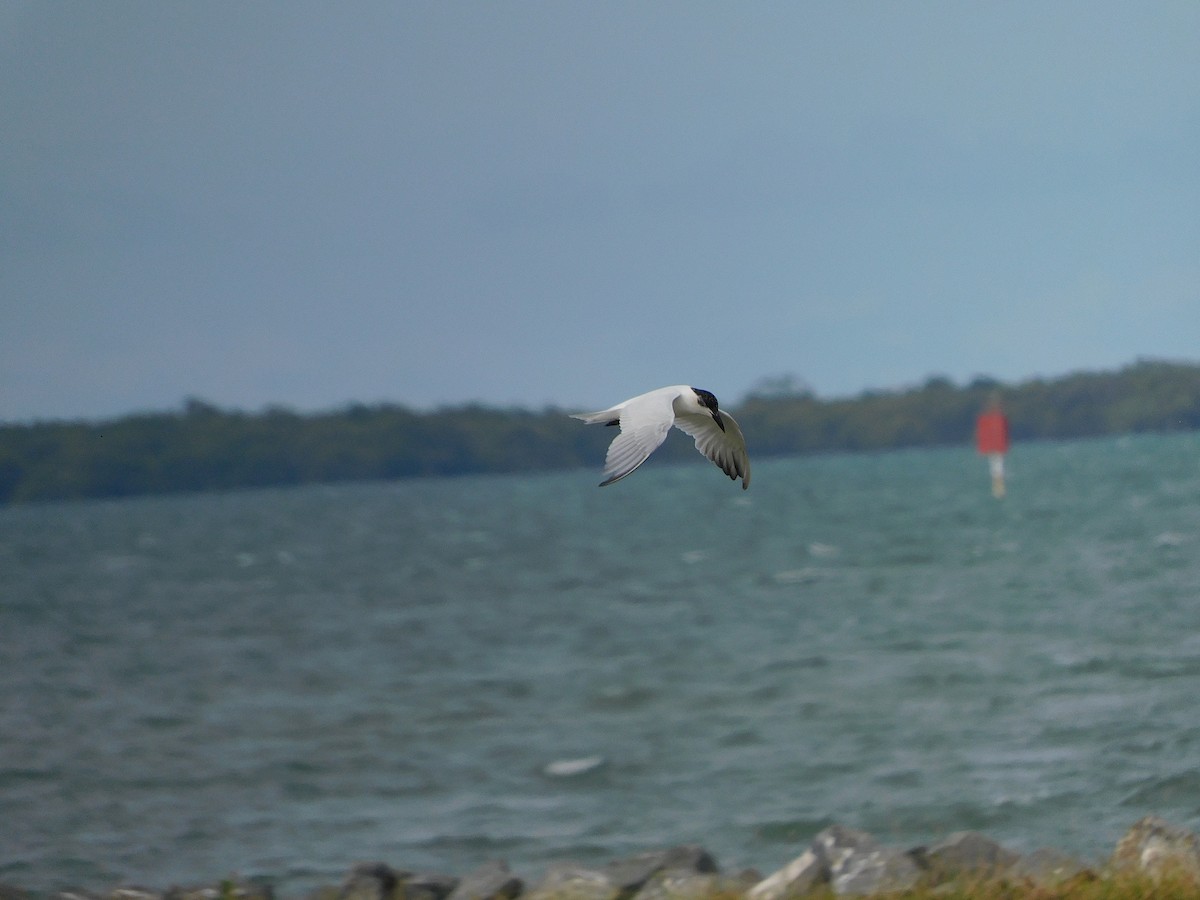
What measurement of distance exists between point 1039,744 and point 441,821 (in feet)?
21.7

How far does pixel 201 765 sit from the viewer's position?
20500 mm

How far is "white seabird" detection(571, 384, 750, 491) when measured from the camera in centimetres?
384

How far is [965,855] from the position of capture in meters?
8.36

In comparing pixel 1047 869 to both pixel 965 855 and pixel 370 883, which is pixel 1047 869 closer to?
pixel 965 855

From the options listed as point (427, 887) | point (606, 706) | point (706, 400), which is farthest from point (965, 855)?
point (606, 706)

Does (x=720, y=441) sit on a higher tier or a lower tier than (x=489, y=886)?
higher

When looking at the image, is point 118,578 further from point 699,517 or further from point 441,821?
point 441,821

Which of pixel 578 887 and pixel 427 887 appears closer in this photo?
pixel 578 887

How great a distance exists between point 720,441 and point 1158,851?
161 inches

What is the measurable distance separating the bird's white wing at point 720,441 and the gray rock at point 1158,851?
308 cm

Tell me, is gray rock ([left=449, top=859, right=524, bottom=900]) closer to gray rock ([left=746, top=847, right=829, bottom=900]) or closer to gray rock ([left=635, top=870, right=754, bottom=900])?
gray rock ([left=635, top=870, right=754, bottom=900])

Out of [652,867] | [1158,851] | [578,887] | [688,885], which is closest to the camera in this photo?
[1158,851]

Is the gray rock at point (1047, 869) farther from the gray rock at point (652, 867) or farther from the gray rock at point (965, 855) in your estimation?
the gray rock at point (652, 867)

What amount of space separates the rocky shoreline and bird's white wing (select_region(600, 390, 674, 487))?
3305mm
